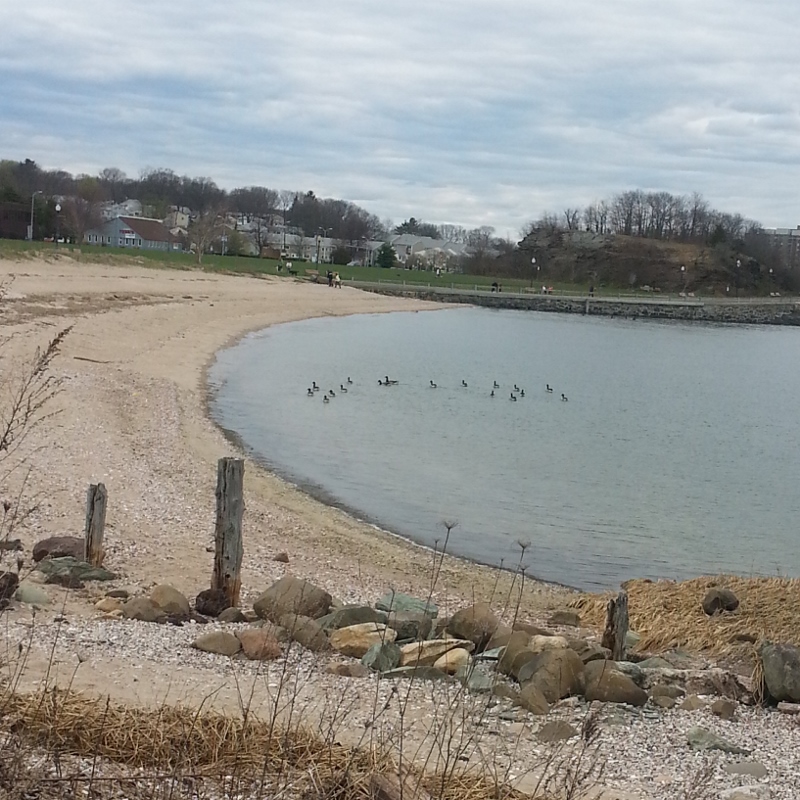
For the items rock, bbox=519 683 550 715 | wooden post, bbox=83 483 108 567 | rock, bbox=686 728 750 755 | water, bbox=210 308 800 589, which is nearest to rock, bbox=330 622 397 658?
rock, bbox=519 683 550 715

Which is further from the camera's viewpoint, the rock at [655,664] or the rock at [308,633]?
the rock at [655,664]

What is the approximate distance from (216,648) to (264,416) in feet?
63.1

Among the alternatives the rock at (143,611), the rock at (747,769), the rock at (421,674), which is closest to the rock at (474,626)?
the rock at (421,674)

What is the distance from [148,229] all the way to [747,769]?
415 ft

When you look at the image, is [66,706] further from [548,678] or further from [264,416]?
[264,416]

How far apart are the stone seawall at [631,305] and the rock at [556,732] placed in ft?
309

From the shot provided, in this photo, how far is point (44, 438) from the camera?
1702 cm

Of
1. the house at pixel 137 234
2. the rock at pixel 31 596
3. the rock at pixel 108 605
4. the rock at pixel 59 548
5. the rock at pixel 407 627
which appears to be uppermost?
the house at pixel 137 234

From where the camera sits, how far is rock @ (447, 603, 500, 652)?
8633 mm

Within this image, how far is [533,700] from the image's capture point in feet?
22.9

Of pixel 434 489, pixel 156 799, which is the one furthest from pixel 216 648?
pixel 434 489

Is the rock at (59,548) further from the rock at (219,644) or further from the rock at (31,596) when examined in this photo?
the rock at (219,644)

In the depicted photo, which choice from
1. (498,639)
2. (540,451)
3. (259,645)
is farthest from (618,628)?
(540,451)

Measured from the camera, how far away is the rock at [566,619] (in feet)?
37.6
